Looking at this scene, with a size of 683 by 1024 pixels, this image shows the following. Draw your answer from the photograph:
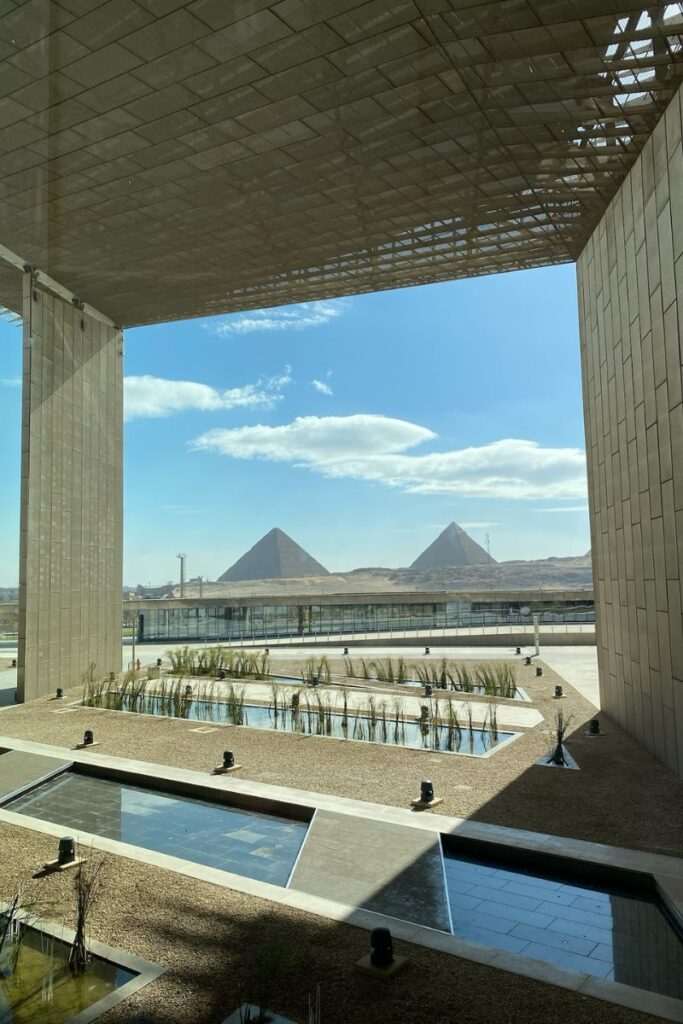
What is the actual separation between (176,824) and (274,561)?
152541 mm

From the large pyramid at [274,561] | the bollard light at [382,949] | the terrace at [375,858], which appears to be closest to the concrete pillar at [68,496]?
the terrace at [375,858]

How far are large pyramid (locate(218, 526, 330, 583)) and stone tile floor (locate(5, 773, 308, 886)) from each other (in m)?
146

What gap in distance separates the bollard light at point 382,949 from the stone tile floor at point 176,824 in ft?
6.67

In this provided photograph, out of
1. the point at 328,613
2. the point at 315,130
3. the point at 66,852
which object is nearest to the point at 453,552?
the point at 328,613

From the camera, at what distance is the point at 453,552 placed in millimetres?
182250

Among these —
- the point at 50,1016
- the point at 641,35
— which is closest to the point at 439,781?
the point at 50,1016

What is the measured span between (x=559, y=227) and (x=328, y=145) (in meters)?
6.57

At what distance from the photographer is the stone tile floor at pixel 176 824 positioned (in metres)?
7.77

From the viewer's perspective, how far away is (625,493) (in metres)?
13.8

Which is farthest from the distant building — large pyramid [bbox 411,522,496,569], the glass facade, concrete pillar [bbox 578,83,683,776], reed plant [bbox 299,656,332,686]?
large pyramid [bbox 411,522,496,569]

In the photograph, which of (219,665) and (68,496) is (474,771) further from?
(68,496)

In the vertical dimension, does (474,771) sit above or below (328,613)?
below

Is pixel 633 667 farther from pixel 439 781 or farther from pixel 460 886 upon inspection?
pixel 460 886

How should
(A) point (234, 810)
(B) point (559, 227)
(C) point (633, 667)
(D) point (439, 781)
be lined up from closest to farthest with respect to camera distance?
(A) point (234, 810) < (D) point (439, 781) < (C) point (633, 667) < (B) point (559, 227)
